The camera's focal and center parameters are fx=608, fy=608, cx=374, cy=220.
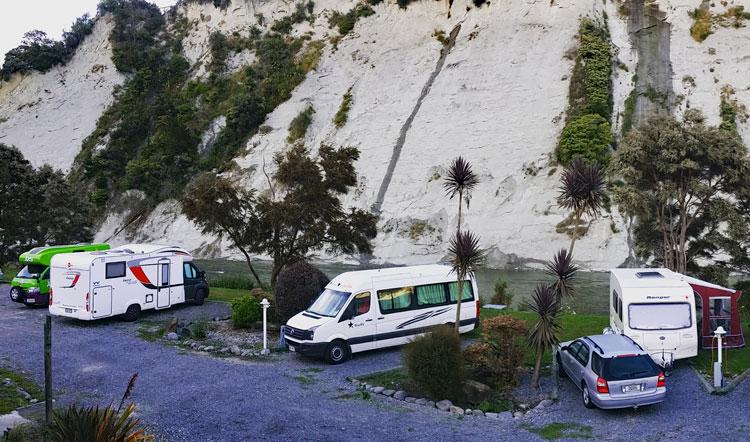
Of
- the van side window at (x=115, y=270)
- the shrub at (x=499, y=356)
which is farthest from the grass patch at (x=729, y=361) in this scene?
the van side window at (x=115, y=270)

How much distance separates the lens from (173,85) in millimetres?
67250

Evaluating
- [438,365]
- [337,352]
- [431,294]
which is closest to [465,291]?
[431,294]

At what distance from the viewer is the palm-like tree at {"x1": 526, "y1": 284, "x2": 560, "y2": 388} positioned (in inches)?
519

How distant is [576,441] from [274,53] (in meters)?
56.6

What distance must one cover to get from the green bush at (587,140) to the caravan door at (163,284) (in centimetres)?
2448

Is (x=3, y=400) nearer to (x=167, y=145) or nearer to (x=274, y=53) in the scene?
(x=167, y=145)

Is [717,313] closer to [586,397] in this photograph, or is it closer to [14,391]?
[586,397]

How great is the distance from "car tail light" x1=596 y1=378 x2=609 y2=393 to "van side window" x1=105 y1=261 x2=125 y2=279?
15242 millimetres

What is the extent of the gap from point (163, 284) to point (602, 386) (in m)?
15.8

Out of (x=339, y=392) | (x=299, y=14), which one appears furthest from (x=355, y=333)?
(x=299, y=14)

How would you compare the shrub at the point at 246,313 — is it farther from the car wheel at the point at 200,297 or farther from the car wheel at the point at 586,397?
the car wheel at the point at 586,397

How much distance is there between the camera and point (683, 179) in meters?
20.4

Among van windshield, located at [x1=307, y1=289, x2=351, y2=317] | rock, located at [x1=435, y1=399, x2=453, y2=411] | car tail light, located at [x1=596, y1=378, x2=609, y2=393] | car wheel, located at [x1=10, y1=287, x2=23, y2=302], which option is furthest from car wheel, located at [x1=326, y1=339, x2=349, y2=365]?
car wheel, located at [x1=10, y1=287, x2=23, y2=302]

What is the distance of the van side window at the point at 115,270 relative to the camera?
19703 mm
